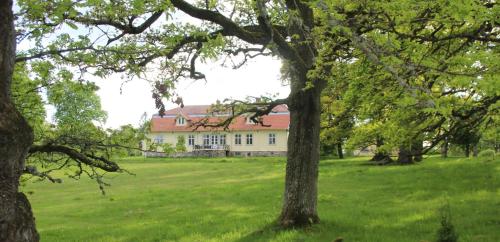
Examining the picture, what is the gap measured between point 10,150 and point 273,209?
1369 cm

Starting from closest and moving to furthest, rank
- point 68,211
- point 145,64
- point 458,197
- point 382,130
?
1. point 145,64
2. point 382,130
3. point 458,197
4. point 68,211

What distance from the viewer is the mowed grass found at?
40.8 feet

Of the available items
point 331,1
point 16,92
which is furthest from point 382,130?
point 16,92

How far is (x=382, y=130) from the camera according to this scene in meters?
14.7

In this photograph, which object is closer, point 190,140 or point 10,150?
point 10,150

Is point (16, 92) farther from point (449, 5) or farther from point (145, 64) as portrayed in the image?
point (449, 5)

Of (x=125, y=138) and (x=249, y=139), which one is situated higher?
(x=249, y=139)

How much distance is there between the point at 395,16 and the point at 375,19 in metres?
0.75

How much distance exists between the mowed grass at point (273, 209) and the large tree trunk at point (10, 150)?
4.38m

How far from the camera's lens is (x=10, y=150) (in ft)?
15.0

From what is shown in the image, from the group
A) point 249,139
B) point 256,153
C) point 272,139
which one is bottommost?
point 256,153

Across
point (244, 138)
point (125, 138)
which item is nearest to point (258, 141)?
point (244, 138)

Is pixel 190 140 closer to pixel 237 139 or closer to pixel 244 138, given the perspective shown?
pixel 237 139

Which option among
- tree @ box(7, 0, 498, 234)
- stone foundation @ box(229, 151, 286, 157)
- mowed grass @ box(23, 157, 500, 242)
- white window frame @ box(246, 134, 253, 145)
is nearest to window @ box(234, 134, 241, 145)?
white window frame @ box(246, 134, 253, 145)
